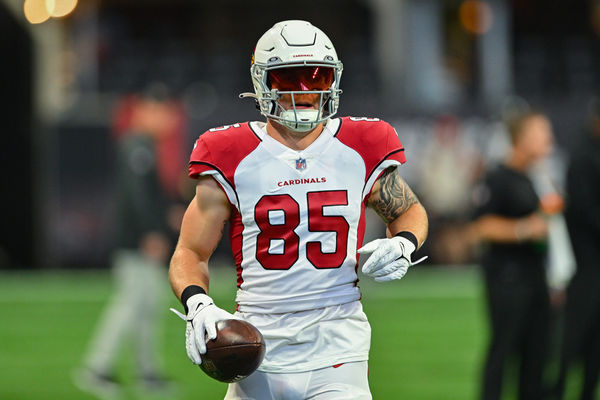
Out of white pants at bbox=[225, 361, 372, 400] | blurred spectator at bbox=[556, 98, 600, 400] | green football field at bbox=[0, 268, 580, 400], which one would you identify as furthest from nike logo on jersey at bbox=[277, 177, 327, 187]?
green football field at bbox=[0, 268, 580, 400]

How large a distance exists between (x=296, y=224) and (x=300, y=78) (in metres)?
0.50

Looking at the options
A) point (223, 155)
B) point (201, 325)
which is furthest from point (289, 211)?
point (201, 325)

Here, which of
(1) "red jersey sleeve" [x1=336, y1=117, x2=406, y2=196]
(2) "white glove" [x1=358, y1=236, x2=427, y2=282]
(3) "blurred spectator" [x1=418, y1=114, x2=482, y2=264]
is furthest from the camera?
(3) "blurred spectator" [x1=418, y1=114, x2=482, y2=264]

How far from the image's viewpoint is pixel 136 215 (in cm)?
714

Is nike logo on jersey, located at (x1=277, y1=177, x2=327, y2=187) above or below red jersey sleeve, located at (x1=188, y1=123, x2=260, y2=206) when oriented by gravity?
below

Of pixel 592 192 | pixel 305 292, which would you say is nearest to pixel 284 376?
pixel 305 292

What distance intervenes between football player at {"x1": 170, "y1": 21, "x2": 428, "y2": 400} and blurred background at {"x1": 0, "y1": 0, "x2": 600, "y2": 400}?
4790 mm

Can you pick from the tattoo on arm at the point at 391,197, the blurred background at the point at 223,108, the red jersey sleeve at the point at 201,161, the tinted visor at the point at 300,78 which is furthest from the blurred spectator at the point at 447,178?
the red jersey sleeve at the point at 201,161

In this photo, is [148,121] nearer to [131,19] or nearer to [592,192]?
[592,192]

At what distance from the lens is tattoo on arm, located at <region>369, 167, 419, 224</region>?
3.57m

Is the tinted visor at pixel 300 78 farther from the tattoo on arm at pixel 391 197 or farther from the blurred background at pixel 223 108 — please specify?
the blurred background at pixel 223 108

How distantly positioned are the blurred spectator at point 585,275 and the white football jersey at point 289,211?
104 inches

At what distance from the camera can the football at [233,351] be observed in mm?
3121

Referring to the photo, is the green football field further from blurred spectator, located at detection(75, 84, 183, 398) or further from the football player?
the football player
